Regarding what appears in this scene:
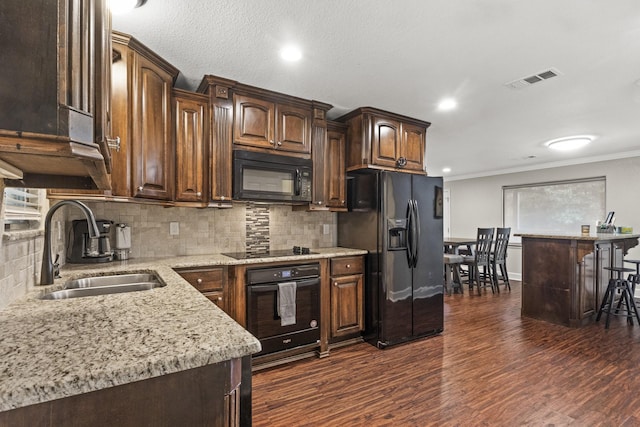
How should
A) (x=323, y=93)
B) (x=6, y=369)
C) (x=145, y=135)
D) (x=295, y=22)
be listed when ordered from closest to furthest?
(x=6, y=369)
(x=295, y=22)
(x=145, y=135)
(x=323, y=93)

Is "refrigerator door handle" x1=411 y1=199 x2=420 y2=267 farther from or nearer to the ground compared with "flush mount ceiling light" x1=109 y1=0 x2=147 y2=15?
nearer to the ground

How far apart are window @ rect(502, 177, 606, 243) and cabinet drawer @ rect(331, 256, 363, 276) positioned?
4.88 m

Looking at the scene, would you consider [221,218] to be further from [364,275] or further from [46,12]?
[46,12]

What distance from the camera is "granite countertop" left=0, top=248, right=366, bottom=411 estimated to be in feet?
2.13

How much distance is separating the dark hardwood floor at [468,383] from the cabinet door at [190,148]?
5.05 feet

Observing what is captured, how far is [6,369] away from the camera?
0.68 metres

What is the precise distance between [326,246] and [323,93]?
1604mm

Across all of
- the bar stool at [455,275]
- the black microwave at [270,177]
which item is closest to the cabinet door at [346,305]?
the black microwave at [270,177]

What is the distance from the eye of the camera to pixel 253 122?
2.81 meters

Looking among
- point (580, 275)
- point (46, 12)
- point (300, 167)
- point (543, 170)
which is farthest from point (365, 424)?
point (543, 170)

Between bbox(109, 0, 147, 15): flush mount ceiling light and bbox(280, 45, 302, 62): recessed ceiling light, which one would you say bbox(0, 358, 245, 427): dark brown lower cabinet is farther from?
bbox(280, 45, 302, 62): recessed ceiling light

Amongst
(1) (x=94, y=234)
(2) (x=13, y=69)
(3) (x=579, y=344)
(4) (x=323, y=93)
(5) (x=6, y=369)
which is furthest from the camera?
(3) (x=579, y=344)

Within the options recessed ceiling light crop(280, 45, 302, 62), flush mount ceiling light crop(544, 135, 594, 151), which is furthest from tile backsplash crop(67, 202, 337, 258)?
flush mount ceiling light crop(544, 135, 594, 151)

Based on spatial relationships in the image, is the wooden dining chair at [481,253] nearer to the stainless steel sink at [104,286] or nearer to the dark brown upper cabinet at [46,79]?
the stainless steel sink at [104,286]
